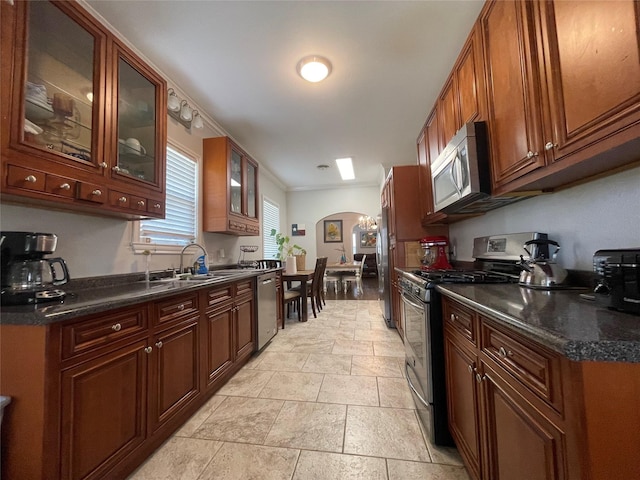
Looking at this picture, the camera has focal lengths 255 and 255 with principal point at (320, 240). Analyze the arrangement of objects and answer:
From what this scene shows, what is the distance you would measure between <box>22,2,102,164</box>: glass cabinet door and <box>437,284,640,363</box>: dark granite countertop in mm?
2086

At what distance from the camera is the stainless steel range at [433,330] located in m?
1.48

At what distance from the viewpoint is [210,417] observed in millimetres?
1763

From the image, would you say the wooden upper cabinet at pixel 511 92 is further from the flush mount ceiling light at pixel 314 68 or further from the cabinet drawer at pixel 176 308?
the cabinet drawer at pixel 176 308

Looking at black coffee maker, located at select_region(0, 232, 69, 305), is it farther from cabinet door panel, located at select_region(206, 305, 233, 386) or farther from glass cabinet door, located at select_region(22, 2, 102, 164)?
cabinet door panel, located at select_region(206, 305, 233, 386)

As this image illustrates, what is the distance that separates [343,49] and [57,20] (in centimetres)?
183

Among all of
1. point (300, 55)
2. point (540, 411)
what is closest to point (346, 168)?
point (300, 55)

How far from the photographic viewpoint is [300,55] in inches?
85.7

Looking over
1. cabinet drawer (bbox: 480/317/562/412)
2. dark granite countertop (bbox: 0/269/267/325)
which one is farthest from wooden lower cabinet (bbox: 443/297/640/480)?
dark granite countertop (bbox: 0/269/267/325)

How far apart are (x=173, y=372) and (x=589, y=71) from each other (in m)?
2.44

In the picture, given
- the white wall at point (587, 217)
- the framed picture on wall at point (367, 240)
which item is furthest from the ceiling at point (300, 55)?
the framed picture on wall at point (367, 240)

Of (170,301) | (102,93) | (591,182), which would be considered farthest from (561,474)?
(102,93)

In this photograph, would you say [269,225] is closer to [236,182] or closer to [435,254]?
[236,182]

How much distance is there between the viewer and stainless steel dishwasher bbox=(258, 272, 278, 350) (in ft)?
9.40

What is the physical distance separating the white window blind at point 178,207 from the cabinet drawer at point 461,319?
7.83ft
